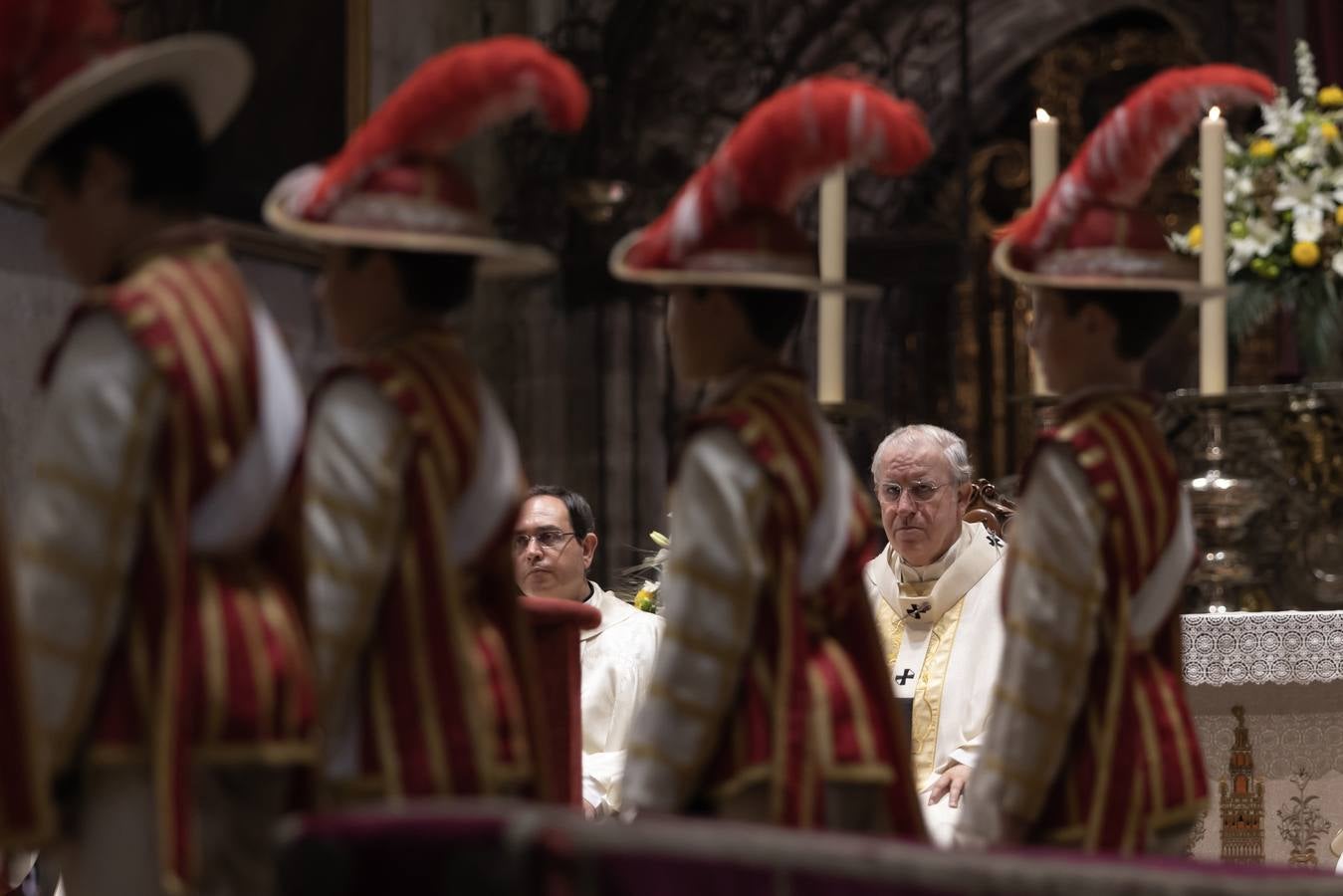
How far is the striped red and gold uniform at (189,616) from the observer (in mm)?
3115

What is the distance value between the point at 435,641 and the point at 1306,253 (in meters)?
3.79

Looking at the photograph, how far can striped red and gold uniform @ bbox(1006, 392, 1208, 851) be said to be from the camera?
12.6 feet

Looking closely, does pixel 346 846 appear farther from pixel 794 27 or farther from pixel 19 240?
pixel 794 27

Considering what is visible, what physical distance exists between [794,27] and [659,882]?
861 centimetres

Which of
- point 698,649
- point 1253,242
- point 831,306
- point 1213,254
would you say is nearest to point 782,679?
point 698,649

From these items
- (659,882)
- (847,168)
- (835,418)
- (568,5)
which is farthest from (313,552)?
(568,5)

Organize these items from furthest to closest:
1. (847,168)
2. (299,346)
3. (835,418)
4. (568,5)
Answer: (568,5), (299,346), (835,418), (847,168)

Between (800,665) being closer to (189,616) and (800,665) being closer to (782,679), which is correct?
(782,679)

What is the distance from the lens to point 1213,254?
15.6ft

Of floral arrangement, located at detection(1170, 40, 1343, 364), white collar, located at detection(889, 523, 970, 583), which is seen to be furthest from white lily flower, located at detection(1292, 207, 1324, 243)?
white collar, located at detection(889, 523, 970, 583)

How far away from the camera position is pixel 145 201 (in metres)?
3.38

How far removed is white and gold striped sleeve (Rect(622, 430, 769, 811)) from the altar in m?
2.45

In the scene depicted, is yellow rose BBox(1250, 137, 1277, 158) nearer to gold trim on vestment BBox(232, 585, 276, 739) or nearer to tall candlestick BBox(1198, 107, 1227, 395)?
tall candlestick BBox(1198, 107, 1227, 395)

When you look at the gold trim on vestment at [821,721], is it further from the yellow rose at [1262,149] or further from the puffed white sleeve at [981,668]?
the yellow rose at [1262,149]
